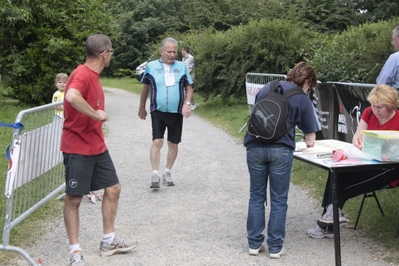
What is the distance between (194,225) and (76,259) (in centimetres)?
171

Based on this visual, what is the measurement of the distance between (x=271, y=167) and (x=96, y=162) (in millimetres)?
1495

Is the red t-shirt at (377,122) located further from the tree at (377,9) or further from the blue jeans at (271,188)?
the tree at (377,9)

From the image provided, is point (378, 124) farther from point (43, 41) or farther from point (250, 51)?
point (43, 41)

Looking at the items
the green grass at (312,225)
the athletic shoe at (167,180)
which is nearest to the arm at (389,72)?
the green grass at (312,225)

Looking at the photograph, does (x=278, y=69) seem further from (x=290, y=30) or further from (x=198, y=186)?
(x=198, y=186)

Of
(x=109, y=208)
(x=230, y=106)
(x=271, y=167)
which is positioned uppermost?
(x=271, y=167)

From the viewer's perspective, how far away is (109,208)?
5.51 metres

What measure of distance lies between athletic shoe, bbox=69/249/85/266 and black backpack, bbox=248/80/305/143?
5.76 ft

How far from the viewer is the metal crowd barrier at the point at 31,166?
209 inches

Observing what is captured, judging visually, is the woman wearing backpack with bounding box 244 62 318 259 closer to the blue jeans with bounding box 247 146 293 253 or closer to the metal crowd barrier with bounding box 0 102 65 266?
the blue jeans with bounding box 247 146 293 253

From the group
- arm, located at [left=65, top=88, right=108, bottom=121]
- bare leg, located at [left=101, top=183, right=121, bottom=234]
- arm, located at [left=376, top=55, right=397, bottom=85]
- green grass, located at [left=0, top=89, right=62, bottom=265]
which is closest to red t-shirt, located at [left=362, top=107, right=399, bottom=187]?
arm, located at [left=376, top=55, right=397, bottom=85]

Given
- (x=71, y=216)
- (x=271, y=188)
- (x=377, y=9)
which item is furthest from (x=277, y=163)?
(x=377, y=9)

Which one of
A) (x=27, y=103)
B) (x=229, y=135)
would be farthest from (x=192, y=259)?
(x=27, y=103)

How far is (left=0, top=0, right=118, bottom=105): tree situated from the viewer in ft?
59.2
